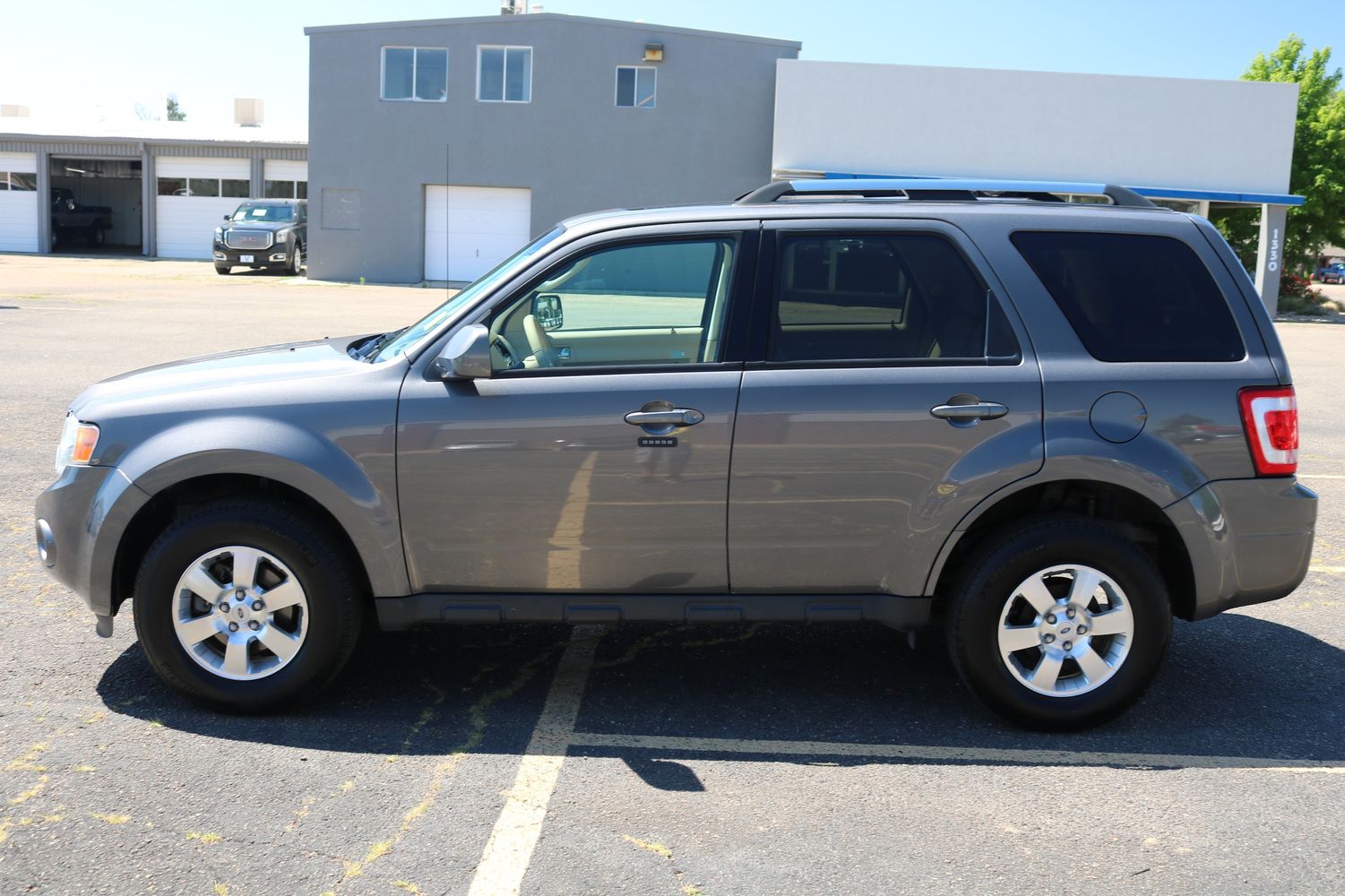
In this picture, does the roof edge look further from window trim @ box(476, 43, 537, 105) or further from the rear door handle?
the rear door handle

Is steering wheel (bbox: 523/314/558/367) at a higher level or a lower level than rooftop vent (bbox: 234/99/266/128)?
lower

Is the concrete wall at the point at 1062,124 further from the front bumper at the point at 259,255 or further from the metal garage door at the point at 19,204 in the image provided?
the metal garage door at the point at 19,204

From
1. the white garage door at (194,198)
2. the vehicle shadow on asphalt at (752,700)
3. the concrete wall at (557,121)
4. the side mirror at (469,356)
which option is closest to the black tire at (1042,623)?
the vehicle shadow on asphalt at (752,700)

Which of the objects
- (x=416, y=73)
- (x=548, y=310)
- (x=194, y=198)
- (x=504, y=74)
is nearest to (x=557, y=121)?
(x=504, y=74)

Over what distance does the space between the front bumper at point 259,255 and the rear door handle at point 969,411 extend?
A: 32.2 meters

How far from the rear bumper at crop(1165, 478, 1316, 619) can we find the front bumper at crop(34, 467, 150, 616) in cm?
362

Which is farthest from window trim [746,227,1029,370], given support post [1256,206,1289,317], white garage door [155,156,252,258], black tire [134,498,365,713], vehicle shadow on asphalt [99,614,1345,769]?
white garage door [155,156,252,258]

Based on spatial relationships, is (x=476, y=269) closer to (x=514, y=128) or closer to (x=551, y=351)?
(x=514, y=128)

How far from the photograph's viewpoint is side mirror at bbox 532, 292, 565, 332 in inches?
178

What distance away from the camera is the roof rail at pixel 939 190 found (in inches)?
186

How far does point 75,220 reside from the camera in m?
46.2

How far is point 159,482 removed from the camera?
428 centimetres

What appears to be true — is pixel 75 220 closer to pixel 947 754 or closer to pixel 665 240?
pixel 665 240

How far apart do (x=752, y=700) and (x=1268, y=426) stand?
6.81 feet
